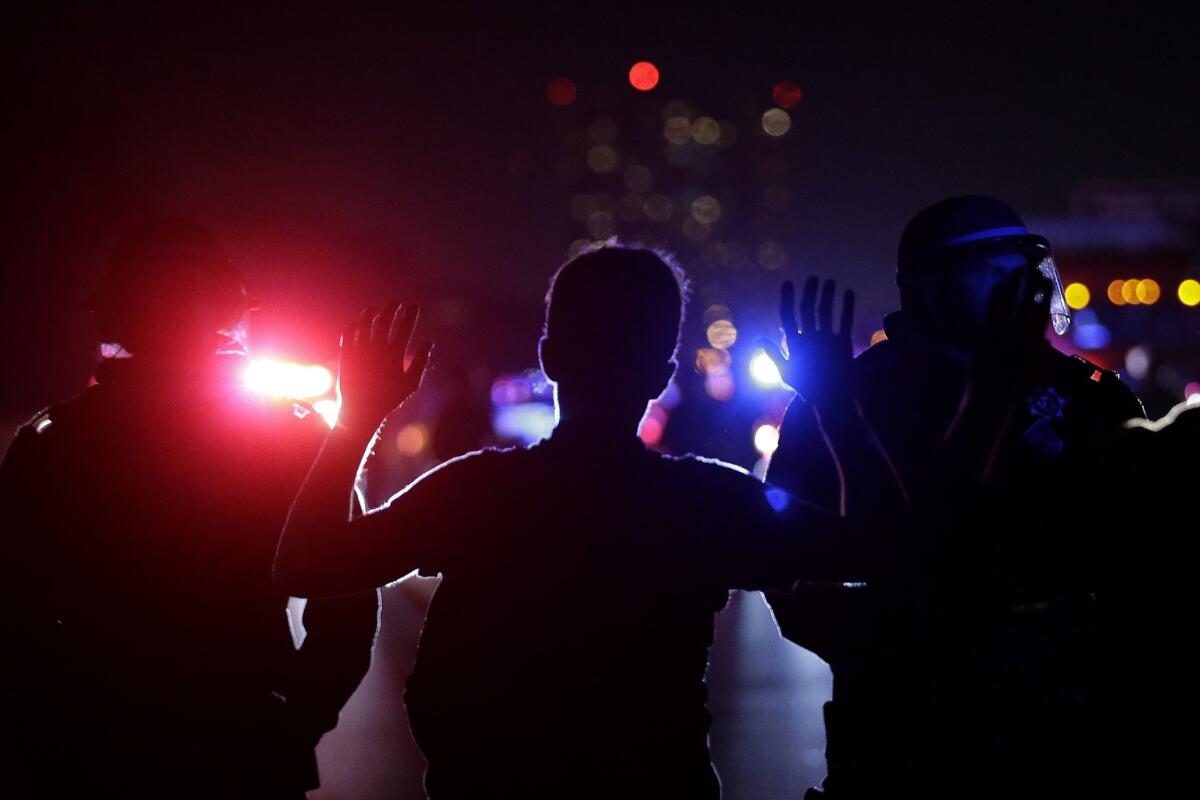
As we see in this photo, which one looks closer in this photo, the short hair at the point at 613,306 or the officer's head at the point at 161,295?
the short hair at the point at 613,306

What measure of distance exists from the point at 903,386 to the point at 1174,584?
1.24m

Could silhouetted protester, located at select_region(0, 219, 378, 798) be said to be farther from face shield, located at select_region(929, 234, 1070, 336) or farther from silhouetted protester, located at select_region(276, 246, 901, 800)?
face shield, located at select_region(929, 234, 1070, 336)

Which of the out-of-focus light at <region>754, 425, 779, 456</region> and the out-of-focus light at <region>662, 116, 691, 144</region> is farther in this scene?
the out-of-focus light at <region>662, 116, 691, 144</region>

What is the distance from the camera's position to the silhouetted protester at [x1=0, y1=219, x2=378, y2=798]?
2699 mm

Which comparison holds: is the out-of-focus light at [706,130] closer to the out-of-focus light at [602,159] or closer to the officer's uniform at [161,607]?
the out-of-focus light at [602,159]

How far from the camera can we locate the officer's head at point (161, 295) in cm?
294

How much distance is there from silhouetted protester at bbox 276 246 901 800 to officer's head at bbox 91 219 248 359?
975mm

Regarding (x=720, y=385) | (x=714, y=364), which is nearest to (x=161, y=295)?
(x=720, y=385)

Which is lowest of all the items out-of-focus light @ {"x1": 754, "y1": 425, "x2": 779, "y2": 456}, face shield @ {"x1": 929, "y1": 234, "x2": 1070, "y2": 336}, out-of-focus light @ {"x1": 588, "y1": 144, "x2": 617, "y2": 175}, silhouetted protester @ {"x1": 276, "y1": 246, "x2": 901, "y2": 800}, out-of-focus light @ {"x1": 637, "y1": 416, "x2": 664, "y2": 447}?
out-of-focus light @ {"x1": 754, "y1": 425, "x2": 779, "y2": 456}

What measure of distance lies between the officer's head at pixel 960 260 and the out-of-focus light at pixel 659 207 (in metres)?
138

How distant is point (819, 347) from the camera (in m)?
2.32

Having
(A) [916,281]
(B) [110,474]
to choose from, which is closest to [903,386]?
(A) [916,281]

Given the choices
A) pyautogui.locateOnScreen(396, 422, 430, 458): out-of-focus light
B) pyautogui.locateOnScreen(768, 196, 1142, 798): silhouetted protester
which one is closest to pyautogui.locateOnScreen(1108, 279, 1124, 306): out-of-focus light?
pyautogui.locateOnScreen(396, 422, 430, 458): out-of-focus light

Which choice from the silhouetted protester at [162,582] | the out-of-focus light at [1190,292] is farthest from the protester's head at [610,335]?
the out-of-focus light at [1190,292]
